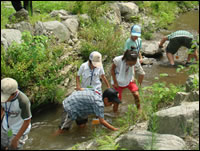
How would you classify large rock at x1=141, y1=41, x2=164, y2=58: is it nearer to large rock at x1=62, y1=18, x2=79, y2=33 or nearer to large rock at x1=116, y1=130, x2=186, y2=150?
large rock at x1=62, y1=18, x2=79, y2=33

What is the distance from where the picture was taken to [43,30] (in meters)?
7.81

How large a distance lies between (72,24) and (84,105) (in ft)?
17.0

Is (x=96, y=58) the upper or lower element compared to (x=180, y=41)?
upper

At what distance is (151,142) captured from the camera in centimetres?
329

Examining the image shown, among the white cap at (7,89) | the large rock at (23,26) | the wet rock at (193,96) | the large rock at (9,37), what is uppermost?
the large rock at (23,26)

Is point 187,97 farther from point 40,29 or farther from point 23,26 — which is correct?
point 23,26

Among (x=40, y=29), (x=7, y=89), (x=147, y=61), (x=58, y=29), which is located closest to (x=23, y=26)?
(x=40, y=29)

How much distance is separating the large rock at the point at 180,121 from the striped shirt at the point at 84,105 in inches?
37.5

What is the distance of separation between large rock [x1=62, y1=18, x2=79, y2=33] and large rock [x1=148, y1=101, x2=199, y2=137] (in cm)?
567

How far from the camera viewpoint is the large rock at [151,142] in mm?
3252

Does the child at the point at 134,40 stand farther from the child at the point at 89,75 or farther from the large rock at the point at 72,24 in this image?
the large rock at the point at 72,24

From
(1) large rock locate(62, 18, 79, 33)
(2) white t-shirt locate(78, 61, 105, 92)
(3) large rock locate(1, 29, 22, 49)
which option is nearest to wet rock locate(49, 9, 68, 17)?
(1) large rock locate(62, 18, 79, 33)

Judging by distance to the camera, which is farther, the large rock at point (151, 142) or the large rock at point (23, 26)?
the large rock at point (23, 26)

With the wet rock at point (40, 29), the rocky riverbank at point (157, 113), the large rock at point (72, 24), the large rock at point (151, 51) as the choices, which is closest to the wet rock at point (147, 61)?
the rocky riverbank at point (157, 113)
